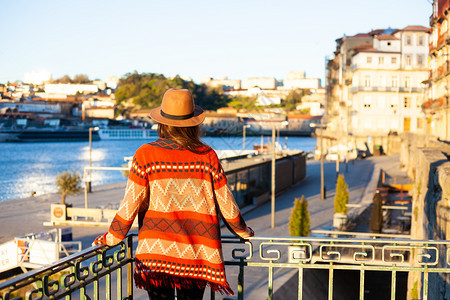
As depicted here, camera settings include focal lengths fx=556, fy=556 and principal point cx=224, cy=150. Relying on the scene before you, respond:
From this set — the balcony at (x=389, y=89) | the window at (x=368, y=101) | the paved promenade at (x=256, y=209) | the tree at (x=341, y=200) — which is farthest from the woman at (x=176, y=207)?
the window at (x=368, y=101)

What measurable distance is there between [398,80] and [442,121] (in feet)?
103

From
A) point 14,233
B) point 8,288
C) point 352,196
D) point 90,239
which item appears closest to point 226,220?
point 8,288

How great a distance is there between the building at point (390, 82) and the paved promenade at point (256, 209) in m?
27.1

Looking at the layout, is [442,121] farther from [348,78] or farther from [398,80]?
[348,78]

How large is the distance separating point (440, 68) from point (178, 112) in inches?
1394

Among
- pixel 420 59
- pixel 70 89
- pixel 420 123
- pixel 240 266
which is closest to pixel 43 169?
pixel 420 123

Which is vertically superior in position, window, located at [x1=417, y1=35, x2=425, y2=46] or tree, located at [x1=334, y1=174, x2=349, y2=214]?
window, located at [x1=417, y1=35, x2=425, y2=46]

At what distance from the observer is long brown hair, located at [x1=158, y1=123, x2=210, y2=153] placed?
3385 mm

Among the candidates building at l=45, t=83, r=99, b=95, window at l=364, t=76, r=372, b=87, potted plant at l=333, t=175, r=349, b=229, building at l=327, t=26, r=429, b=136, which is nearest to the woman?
potted plant at l=333, t=175, r=349, b=229

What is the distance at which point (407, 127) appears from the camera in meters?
67.4

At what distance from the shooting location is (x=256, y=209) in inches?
1029

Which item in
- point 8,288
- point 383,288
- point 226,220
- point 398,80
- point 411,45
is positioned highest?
point 411,45

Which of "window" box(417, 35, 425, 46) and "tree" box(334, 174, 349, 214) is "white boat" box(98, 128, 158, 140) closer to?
"window" box(417, 35, 425, 46)

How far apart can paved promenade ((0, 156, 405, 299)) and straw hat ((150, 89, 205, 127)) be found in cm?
778
